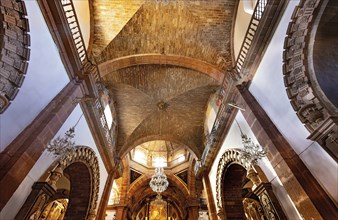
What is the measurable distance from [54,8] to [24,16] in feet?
3.34

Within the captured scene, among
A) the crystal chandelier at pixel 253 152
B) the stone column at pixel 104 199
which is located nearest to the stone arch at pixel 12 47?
the crystal chandelier at pixel 253 152

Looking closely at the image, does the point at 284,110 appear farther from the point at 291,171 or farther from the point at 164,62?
the point at 164,62

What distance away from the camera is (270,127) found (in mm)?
4633

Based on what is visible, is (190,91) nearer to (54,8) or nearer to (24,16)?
(54,8)

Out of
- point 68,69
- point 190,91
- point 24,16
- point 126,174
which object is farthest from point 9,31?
point 126,174

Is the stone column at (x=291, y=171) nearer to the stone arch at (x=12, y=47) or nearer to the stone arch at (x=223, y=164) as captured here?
the stone arch at (x=223, y=164)

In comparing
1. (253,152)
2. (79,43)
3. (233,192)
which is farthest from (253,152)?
(79,43)

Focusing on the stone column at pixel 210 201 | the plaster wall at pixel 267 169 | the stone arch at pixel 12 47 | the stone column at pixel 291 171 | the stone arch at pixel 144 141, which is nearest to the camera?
the stone column at pixel 291 171

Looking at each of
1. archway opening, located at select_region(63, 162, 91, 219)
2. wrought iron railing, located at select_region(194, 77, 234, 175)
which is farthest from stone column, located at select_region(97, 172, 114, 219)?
wrought iron railing, located at select_region(194, 77, 234, 175)

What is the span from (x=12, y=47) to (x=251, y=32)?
582 centimetres

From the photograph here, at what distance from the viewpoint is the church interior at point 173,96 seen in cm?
370

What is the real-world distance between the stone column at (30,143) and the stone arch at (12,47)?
2.40ft

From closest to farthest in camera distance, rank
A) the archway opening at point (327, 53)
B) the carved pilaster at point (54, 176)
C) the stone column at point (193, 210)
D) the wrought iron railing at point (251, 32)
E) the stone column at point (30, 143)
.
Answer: the stone column at point (30, 143)
the archway opening at point (327, 53)
the carved pilaster at point (54, 176)
the wrought iron railing at point (251, 32)
the stone column at point (193, 210)

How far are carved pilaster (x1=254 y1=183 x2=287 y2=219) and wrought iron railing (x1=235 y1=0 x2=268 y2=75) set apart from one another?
3.42 meters
